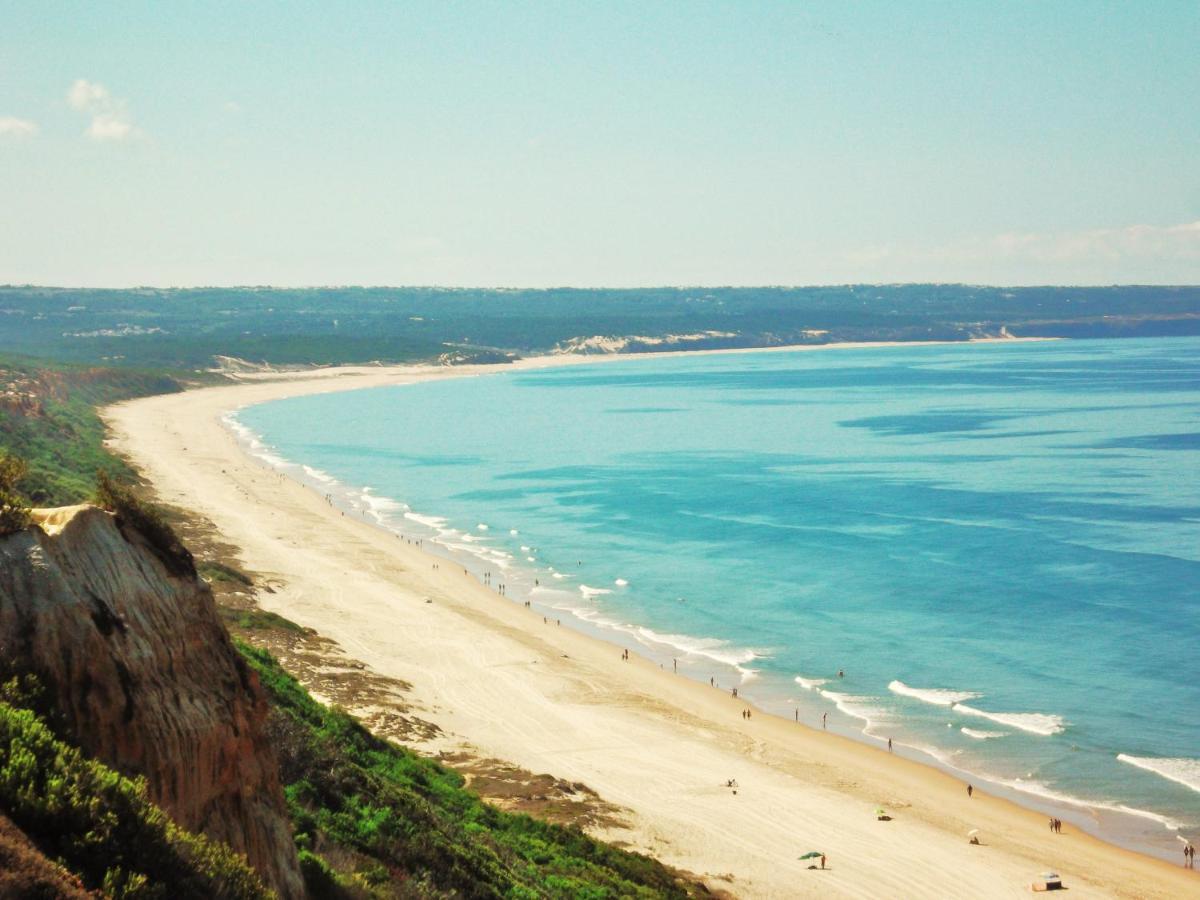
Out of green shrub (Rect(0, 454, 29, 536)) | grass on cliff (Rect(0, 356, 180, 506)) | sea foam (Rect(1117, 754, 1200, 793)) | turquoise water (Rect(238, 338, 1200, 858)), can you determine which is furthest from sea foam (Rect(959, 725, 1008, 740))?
green shrub (Rect(0, 454, 29, 536))

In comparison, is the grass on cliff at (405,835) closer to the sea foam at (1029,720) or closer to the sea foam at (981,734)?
the sea foam at (981,734)

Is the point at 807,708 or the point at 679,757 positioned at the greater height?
the point at 679,757

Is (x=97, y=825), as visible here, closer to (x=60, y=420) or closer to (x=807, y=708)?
(x=807, y=708)

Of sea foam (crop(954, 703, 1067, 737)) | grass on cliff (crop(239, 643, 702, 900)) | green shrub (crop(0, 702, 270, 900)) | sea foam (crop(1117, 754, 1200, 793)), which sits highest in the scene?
green shrub (crop(0, 702, 270, 900))

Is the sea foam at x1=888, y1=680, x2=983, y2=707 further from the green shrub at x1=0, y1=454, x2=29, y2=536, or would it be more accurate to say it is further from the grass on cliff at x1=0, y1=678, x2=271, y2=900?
the green shrub at x1=0, y1=454, x2=29, y2=536

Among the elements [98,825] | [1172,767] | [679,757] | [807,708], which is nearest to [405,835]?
[98,825]

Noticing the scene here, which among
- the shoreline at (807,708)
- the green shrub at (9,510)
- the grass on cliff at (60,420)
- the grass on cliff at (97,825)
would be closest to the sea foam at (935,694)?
the shoreline at (807,708)
